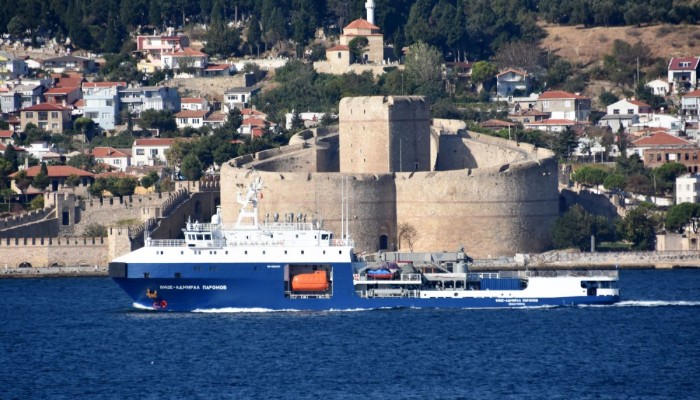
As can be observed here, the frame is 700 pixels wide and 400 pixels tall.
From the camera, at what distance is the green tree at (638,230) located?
81500mm

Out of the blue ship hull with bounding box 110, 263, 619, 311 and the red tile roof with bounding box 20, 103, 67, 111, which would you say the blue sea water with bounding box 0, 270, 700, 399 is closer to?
the blue ship hull with bounding box 110, 263, 619, 311

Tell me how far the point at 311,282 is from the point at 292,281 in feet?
2.00

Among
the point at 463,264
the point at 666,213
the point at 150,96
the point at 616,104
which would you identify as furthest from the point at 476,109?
the point at 463,264

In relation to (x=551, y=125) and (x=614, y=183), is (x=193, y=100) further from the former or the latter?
(x=614, y=183)

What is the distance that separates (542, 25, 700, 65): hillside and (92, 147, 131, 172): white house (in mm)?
31704

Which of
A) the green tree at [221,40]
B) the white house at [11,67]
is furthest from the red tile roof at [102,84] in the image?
the green tree at [221,40]

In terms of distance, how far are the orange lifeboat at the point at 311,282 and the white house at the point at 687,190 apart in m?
28.2

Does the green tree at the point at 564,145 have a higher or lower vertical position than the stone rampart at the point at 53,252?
higher

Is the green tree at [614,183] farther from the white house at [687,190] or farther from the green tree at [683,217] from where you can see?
the green tree at [683,217]

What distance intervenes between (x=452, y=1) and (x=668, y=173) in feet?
127

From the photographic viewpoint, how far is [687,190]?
89188 millimetres

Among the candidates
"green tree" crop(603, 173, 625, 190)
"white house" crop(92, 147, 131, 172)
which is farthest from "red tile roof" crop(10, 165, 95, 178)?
"green tree" crop(603, 173, 625, 190)

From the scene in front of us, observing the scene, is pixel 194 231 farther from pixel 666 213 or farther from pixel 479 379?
pixel 666 213

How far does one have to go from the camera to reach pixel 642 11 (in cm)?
12569
